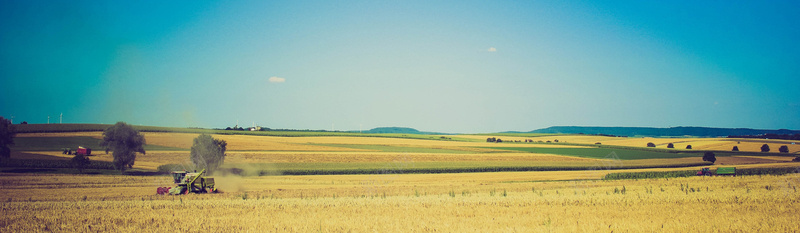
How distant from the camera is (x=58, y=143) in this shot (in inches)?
2537

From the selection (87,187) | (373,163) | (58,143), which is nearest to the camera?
(87,187)

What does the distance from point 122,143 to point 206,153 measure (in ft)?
31.9

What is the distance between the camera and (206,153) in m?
48.8

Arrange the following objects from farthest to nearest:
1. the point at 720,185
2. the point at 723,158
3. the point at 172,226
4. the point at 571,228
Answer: the point at 723,158, the point at 720,185, the point at 172,226, the point at 571,228

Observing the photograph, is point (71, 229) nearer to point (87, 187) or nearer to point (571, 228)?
point (571, 228)

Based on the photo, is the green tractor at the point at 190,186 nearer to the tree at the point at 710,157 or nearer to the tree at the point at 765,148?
the tree at the point at 710,157

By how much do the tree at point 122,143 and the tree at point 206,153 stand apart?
6719 mm

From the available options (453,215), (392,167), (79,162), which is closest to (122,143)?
(79,162)

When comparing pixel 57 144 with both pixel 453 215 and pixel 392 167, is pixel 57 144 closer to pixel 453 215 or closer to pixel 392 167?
pixel 392 167

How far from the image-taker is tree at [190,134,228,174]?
48.8 meters

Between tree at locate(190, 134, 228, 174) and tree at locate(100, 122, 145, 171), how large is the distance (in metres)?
6.72

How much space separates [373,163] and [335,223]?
135 feet

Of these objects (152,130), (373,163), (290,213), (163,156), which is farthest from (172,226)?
(152,130)

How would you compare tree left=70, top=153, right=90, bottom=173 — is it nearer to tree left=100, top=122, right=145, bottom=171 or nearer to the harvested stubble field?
tree left=100, top=122, right=145, bottom=171
